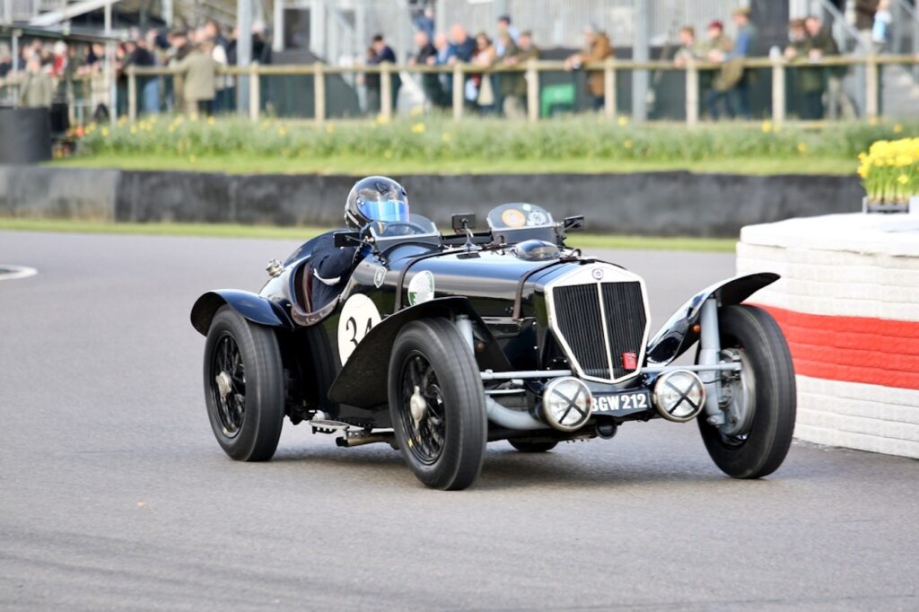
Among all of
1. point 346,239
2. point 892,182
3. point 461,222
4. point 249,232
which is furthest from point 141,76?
point 461,222

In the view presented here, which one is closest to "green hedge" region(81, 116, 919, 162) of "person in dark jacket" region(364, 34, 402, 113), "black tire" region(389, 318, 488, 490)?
"person in dark jacket" region(364, 34, 402, 113)

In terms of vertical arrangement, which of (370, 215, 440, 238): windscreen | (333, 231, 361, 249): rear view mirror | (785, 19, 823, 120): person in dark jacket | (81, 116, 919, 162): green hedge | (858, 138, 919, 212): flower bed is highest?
(785, 19, 823, 120): person in dark jacket

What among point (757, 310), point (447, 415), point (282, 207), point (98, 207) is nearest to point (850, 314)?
point (757, 310)

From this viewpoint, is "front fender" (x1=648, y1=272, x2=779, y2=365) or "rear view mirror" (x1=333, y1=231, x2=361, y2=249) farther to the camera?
"rear view mirror" (x1=333, y1=231, x2=361, y2=249)

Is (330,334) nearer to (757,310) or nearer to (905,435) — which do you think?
(757,310)

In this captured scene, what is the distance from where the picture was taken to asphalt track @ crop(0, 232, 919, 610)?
5.62 metres

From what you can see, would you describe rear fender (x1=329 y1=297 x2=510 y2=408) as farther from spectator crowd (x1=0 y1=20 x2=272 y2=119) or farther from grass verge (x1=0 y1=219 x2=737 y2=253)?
spectator crowd (x1=0 y1=20 x2=272 y2=119)

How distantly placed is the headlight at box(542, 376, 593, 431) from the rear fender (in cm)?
43

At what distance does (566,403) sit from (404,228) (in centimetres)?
171

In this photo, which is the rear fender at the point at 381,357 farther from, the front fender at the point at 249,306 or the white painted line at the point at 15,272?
the white painted line at the point at 15,272

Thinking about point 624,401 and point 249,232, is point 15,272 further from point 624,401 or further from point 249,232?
point 624,401

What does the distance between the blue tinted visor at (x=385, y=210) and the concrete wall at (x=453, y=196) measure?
12.2m

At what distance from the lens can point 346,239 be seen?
8.45 m

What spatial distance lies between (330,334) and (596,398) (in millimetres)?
1661
